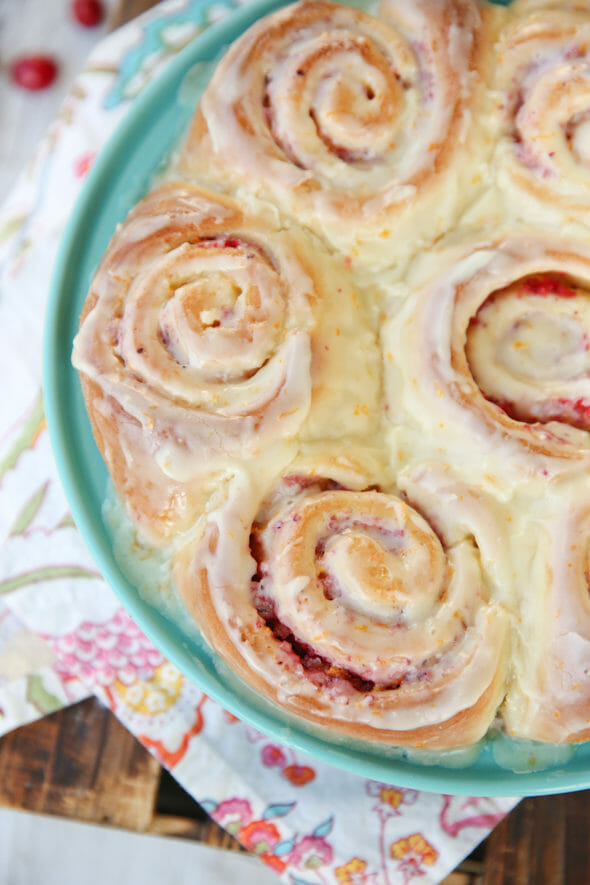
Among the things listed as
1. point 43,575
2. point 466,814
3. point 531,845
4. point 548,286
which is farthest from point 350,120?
point 531,845

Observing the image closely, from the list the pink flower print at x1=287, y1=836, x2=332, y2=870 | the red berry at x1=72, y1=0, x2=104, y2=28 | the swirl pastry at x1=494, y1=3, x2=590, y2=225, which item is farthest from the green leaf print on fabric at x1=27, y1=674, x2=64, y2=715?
the red berry at x1=72, y1=0, x2=104, y2=28

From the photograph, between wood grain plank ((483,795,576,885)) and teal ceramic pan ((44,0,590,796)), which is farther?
wood grain plank ((483,795,576,885))

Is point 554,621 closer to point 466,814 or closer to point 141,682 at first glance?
point 466,814

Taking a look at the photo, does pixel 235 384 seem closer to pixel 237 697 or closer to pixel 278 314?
pixel 278 314

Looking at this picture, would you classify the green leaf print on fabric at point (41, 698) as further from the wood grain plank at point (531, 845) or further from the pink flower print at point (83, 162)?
the pink flower print at point (83, 162)

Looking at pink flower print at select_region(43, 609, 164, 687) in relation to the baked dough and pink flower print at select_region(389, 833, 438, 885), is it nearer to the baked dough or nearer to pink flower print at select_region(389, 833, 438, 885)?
the baked dough

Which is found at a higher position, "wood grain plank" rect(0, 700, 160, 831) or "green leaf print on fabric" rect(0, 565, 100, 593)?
"green leaf print on fabric" rect(0, 565, 100, 593)

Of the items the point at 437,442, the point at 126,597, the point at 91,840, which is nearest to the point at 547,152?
the point at 437,442
